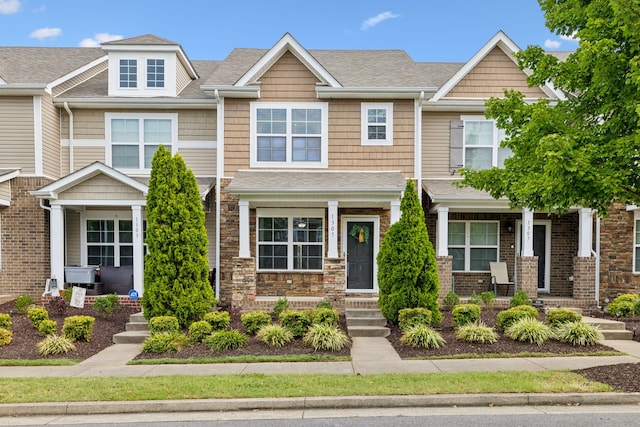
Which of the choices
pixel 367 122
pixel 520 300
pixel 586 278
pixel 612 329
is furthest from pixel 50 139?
pixel 586 278

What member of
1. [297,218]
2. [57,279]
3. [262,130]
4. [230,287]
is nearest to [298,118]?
[262,130]

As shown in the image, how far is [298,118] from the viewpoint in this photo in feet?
42.0

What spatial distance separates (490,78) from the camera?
43.8ft

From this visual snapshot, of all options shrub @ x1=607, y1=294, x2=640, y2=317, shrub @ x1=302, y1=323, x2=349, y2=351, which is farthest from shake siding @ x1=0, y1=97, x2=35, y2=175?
shrub @ x1=607, y1=294, x2=640, y2=317

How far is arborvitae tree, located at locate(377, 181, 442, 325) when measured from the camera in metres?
9.71

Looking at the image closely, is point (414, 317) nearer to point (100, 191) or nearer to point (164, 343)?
point (164, 343)

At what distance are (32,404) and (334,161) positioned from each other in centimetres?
924

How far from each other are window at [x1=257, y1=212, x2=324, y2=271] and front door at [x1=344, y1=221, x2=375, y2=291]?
855 millimetres

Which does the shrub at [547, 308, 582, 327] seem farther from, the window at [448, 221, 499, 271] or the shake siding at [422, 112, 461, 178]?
the shake siding at [422, 112, 461, 178]

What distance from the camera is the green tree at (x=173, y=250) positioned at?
963 centimetres

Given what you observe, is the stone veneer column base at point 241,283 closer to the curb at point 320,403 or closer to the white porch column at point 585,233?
the curb at point 320,403

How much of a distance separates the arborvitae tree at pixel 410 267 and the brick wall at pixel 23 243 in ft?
32.7

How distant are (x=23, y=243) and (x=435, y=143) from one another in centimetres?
1260

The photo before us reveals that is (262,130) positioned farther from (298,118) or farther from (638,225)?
(638,225)
